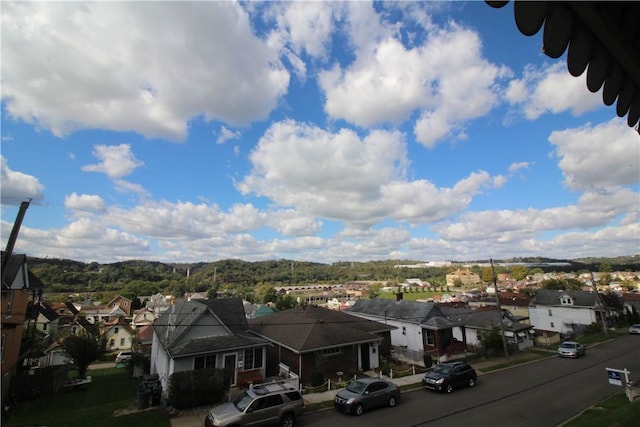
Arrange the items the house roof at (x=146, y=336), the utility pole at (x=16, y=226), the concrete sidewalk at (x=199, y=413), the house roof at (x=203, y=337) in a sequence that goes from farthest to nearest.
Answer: the house roof at (x=146, y=336)
the house roof at (x=203, y=337)
the concrete sidewalk at (x=199, y=413)
the utility pole at (x=16, y=226)

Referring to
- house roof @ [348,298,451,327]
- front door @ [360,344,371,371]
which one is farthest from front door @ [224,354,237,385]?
house roof @ [348,298,451,327]

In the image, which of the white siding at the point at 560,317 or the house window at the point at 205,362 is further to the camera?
the white siding at the point at 560,317

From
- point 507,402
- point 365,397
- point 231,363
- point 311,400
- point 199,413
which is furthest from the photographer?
point 231,363

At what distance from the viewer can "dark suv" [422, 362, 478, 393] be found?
22031 millimetres

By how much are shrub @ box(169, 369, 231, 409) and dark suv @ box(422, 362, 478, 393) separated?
13797 millimetres

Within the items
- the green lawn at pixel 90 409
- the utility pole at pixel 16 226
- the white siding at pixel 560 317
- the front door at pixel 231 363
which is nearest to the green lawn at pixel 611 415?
the front door at pixel 231 363

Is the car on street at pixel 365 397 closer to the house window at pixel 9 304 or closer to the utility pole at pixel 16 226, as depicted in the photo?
the utility pole at pixel 16 226

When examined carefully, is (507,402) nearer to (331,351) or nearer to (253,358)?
(331,351)

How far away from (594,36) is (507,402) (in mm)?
23195

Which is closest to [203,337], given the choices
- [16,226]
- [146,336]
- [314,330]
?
[314,330]

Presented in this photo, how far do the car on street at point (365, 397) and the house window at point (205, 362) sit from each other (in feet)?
31.0

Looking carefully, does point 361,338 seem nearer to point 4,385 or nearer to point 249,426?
point 249,426

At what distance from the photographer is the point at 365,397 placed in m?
18.4

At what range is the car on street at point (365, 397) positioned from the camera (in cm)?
1806
